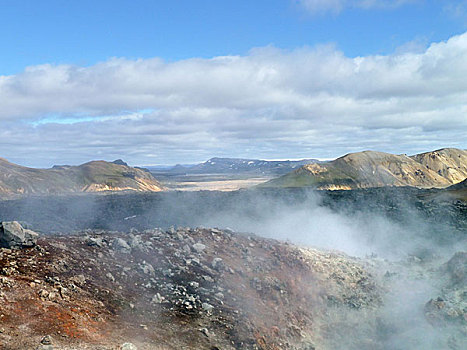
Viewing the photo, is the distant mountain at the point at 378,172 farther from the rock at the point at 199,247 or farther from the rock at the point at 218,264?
the rock at the point at 218,264

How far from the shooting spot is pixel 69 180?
100500 millimetres

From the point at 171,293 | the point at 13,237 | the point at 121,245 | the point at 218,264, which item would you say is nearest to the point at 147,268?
the point at 171,293

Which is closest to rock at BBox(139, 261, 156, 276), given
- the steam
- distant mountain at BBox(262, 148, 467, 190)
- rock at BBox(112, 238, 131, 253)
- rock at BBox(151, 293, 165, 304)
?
rock at BBox(112, 238, 131, 253)

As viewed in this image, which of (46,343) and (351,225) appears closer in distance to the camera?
(46,343)

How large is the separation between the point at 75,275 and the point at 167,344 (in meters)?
4.11

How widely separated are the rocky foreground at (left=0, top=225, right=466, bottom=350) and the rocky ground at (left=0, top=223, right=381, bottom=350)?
1.6 inches

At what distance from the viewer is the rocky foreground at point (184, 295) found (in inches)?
378

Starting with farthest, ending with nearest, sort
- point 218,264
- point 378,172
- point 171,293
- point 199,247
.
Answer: point 378,172, point 199,247, point 218,264, point 171,293

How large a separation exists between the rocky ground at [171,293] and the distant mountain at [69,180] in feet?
250

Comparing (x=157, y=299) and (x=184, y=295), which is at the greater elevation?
(x=157, y=299)

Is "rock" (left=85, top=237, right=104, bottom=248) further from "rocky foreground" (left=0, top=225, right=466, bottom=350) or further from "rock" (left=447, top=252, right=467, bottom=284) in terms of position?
"rock" (left=447, top=252, right=467, bottom=284)

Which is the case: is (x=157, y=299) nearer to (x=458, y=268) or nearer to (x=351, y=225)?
(x=458, y=268)

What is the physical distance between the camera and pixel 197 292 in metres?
13.7

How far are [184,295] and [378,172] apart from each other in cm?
11186
